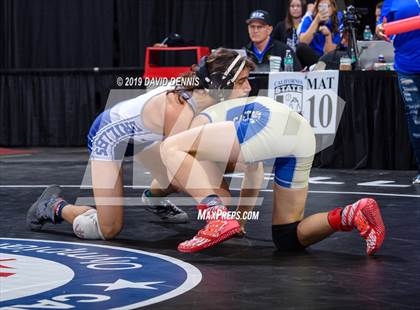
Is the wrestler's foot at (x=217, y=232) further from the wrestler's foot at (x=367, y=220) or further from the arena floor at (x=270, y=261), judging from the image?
the wrestler's foot at (x=367, y=220)

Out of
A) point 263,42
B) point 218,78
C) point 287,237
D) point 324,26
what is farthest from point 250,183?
point 324,26

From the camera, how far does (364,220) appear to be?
4.29 meters

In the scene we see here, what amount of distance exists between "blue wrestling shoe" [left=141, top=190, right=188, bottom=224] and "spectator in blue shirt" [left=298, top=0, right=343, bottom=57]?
4.30 metres

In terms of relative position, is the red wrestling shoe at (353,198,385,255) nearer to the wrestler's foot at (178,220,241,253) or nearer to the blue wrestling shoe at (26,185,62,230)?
the wrestler's foot at (178,220,241,253)

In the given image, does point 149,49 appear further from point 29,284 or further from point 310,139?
→ point 29,284

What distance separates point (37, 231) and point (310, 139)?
1.64 m

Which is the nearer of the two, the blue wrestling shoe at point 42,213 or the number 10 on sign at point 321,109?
the blue wrestling shoe at point 42,213

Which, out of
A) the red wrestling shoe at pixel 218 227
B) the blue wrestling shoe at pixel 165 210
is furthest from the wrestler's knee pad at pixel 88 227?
the red wrestling shoe at pixel 218 227

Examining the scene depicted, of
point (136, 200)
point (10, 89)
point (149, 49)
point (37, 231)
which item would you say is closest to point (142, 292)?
point (37, 231)

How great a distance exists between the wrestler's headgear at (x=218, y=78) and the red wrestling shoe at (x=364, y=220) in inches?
31.2

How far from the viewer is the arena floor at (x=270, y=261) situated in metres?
3.49

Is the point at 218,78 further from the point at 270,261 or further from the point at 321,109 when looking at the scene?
the point at 321,109

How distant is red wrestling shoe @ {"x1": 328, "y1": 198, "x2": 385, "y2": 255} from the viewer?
14.0 feet

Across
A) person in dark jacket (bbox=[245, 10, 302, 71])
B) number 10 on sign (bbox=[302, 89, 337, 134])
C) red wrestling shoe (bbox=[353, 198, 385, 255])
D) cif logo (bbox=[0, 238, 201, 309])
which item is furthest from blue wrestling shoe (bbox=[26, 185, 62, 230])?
person in dark jacket (bbox=[245, 10, 302, 71])
